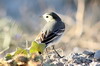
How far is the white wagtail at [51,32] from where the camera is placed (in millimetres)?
6367

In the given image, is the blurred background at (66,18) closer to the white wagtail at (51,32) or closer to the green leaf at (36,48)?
the white wagtail at (51,32)

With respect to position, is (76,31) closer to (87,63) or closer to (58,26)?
(58,26)

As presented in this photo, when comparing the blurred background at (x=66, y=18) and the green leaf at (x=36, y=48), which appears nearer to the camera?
the green leaf at (x=36, y=48)

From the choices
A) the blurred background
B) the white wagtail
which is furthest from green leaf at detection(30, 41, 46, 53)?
the blurred background

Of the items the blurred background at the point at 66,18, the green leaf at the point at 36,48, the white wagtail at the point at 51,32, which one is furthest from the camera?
the blurred background at the point at 66,18

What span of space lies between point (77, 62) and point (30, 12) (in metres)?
7.21

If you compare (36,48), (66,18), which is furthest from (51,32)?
(36,48)

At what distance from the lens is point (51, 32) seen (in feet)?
22.2

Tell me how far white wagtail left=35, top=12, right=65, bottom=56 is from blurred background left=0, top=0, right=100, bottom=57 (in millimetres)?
296

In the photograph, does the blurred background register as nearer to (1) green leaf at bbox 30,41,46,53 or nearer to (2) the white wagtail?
(2) the white wagtail

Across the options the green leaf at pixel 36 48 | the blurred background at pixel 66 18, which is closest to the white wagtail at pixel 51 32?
the blurred background at pixel 66 18

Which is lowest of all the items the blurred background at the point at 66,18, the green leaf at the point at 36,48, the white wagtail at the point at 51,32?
the green leaf at the point at 36,48

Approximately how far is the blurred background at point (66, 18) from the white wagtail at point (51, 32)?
11.7 inches

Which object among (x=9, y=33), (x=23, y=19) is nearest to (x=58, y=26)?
(x=9, y=33)
